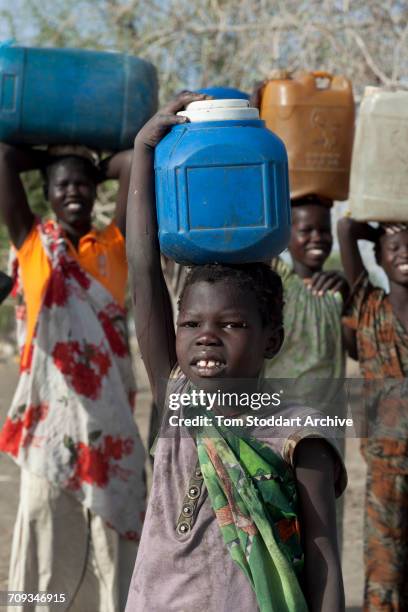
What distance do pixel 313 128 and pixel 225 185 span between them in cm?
198

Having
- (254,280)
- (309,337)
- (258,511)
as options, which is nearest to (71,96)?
(309,337)

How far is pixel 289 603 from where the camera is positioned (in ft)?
6.31

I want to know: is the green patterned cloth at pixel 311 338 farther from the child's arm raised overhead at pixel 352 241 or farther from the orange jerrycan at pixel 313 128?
the orange jerrycan at pixel 313 128

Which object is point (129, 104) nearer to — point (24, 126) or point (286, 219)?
point (24, 126)

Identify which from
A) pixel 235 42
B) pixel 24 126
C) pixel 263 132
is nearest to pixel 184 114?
pixel 263 132

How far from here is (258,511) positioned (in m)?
1.97

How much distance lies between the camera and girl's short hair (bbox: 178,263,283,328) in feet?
7.01

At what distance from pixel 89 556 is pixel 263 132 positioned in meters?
2.16

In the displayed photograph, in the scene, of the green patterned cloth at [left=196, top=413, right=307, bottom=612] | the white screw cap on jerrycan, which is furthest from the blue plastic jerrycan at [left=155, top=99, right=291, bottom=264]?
the green patterned cloth at [left=196, top=413, right=307, bottom=612]

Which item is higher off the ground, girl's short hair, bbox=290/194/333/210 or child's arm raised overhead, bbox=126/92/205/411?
girl's short hair, bbox=290/194/333/210

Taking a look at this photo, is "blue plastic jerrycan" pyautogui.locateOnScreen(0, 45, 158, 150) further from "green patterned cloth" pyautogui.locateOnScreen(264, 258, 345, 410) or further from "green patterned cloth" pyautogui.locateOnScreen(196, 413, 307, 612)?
"green patterned cloth" pyautogui.locateOnScreen(196, 413, 307, 612)

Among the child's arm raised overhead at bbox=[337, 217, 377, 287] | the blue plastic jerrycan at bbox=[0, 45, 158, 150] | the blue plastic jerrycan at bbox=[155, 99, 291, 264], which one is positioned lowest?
the blue plastic jerrycan at bbox=[155, 99, 291, 264]

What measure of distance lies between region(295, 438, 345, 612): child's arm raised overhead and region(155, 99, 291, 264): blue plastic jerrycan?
423 mm

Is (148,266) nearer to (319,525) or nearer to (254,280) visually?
(254,280)
